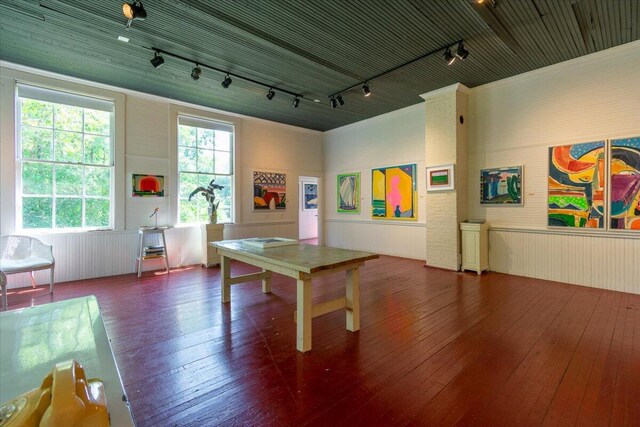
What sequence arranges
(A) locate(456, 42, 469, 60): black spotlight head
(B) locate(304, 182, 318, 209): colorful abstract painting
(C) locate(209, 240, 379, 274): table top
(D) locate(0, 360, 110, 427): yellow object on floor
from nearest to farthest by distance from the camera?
(D) locate(0, 360, 110, 427): yellow object on floor → (C) locate(209, 240, 379, 274): table top → (A) locate(456, 42, 469, 60): black spotlight head → (B) locate(304, 182, 318, 209): colorful abstract painting

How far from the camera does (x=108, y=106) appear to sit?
5160mm

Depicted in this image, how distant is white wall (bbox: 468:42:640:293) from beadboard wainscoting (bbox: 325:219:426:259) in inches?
50.9

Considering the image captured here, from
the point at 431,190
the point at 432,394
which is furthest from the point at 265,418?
Answer: the point at 431,190

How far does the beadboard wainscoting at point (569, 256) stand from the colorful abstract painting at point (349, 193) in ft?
10.9

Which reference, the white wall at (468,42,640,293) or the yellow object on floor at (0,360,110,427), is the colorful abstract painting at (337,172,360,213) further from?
the yellow object on floor at (0,360,110,427)

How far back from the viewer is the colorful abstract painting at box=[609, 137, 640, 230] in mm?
3930

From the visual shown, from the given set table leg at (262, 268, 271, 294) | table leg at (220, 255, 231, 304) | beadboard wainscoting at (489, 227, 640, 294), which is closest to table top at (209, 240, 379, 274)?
table leg at (220, 255, 231, 304)

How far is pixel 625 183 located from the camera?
13.1ft

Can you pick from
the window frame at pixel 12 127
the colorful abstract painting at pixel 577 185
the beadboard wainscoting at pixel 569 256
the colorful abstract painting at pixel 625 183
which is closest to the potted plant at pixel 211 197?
the window frame at pixel 12 127

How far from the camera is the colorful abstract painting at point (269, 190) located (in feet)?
23.5

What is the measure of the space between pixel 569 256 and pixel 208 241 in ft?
20.0

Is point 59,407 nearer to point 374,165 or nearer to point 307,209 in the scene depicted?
point 374,165

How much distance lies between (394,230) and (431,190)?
1498 mm

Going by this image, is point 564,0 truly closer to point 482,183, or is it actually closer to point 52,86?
point 482,183
